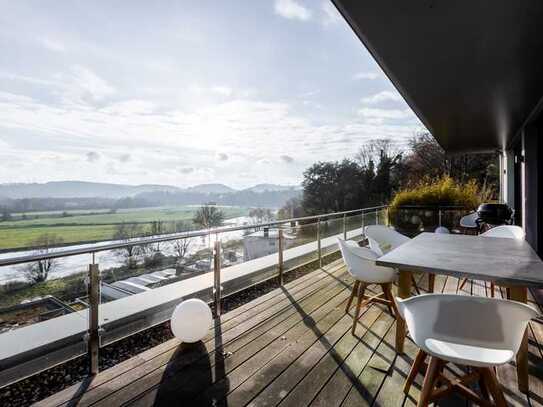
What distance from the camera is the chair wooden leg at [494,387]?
63.3 inches

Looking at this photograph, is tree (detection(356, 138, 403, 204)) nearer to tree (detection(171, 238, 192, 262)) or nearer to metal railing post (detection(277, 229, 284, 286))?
metal railing post (detection(277, 229, 284, 286))

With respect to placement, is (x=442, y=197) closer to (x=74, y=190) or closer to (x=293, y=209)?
(x=293, y=209)

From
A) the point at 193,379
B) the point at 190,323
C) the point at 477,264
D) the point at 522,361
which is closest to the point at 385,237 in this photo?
the point at 477,264

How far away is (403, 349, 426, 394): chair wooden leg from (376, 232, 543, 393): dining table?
20.2 inches

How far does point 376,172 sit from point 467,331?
19834 mm

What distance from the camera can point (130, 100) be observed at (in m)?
14.7

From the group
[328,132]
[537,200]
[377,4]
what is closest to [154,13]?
[377,4]

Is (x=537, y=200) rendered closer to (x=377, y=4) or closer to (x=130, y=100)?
(x=377, y=4)

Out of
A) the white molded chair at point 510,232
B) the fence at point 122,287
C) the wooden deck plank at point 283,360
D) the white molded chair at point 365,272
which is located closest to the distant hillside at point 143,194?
the fence at point 122,287

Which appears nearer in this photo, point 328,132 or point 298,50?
point 298,50

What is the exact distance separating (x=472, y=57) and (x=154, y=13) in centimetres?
535

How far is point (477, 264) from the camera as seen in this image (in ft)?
7.34

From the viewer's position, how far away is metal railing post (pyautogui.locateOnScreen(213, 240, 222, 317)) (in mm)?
3398

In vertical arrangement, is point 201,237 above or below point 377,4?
below
